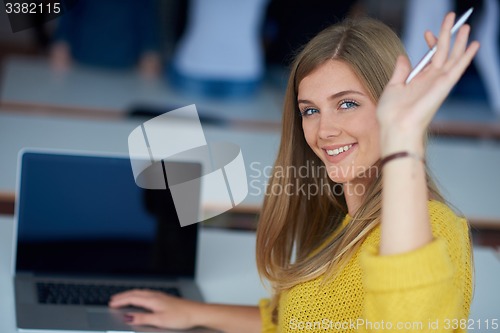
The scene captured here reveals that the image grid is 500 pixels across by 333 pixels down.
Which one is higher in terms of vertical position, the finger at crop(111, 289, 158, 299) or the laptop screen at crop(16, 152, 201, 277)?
the laptop screen at crop(16, 152, 201, 277)

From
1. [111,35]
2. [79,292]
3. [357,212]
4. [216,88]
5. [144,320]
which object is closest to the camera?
[357,212]

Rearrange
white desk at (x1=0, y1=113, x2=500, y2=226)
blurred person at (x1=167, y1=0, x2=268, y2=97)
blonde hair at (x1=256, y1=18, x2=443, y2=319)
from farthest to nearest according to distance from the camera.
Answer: blurred person at (x1=167, y1=0, x2=268, y2=97) → white desk at (x1=0, y1=113, x2=500, y2=226) → blonde hair at (x1=256, y1=18, x2=443, y2=319)

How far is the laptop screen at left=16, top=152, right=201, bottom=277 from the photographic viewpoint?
2053mm

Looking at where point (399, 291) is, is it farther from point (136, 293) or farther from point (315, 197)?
point (136, 293)

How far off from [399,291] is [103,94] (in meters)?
2.75

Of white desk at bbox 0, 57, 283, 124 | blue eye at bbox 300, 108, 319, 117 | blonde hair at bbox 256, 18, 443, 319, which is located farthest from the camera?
white desk at bbox 0, 57, 283, 124

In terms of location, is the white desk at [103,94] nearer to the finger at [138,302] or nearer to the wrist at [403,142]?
the finger at [138,302]

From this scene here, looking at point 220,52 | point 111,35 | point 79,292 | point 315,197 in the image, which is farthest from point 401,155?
point 111,35

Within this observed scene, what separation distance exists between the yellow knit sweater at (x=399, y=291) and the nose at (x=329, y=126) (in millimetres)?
207

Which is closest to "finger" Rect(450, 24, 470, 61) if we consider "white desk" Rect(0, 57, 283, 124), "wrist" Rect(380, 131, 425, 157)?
"wrist" Rect(380, 131, 425, 157)

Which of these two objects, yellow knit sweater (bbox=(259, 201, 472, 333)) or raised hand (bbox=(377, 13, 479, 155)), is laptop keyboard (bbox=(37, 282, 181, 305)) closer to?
yellow knit sweater (bbox=(259, 201, 472, 333))

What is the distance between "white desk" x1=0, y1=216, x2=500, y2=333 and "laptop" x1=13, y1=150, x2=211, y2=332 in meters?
0.05

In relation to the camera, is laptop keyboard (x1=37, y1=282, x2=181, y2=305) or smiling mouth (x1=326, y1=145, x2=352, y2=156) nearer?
smiling mouth (x1=326, y1=145, x2=352, y2=156)

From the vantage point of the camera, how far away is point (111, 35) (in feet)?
15.3
